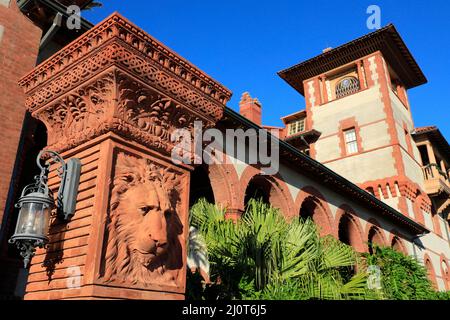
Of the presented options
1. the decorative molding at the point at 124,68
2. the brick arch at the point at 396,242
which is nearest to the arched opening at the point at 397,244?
the brick arch at the point at 396,242

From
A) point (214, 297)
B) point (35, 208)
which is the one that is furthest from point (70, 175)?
point (214, 297)

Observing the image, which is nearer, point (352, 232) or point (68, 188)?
point (68, 188)

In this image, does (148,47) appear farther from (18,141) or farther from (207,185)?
(207,185)

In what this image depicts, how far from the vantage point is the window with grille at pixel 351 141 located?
24.6m

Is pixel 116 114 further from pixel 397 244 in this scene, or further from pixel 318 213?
pixel 397 244

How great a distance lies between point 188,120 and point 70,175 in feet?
4.02

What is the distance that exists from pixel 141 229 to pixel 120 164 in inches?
23.3

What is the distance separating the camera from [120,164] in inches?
139

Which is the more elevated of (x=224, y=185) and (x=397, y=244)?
(x=397, y=244)

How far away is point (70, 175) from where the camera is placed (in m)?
3.59

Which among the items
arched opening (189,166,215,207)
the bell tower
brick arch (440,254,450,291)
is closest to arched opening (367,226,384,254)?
the bell tower

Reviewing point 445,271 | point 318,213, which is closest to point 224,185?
point 318,213

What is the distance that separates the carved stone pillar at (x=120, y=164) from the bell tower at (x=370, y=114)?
812 inches

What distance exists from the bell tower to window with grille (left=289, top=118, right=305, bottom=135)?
343 cm
